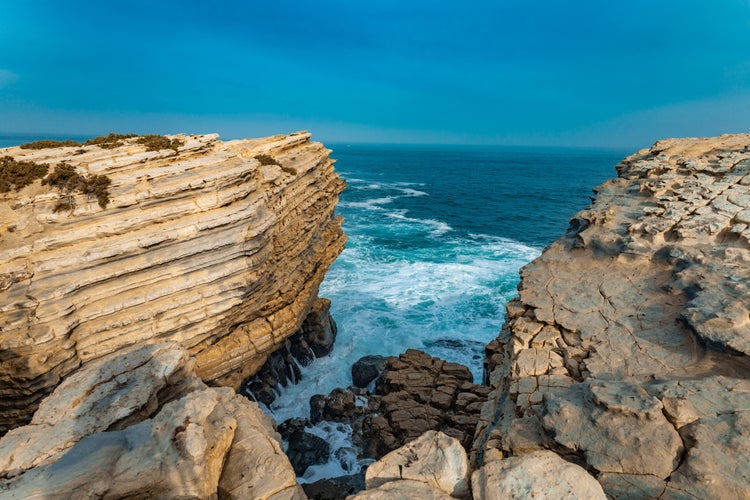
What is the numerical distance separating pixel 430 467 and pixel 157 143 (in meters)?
15.9

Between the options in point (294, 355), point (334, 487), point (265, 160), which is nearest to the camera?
point (334, 487)

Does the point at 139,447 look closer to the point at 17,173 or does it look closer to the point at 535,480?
the point at 535,480

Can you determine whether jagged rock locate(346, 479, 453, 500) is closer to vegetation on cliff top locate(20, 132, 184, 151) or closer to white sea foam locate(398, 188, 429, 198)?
vegetation on cliff top locate(20, 132, 184, 151)

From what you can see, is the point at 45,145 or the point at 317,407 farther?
the point at 317,407

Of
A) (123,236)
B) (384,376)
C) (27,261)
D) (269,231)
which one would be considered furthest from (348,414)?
(27,261)

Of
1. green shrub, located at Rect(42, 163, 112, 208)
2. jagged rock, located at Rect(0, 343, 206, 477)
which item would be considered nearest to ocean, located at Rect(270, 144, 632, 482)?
jagged rock, located at Rect(0, 343, 206, 477)

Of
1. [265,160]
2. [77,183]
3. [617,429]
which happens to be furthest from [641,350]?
[265,160]

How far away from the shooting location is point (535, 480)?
207 inches

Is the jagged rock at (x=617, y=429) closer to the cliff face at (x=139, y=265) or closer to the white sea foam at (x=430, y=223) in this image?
the cliff face at (x=139, y=265)

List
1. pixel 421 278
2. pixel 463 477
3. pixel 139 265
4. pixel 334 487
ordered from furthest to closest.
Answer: pixel 421 278
pixel 334 487
pixel 139 265
pixel 463 477

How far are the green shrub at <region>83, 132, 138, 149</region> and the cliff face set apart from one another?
553mm

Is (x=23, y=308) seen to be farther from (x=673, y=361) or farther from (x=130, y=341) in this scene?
(x=673, y=361)

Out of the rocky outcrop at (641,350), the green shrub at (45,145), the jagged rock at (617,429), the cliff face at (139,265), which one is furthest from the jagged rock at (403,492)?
the green shrub at (45,145)

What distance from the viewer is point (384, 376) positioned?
20562 millimetres
